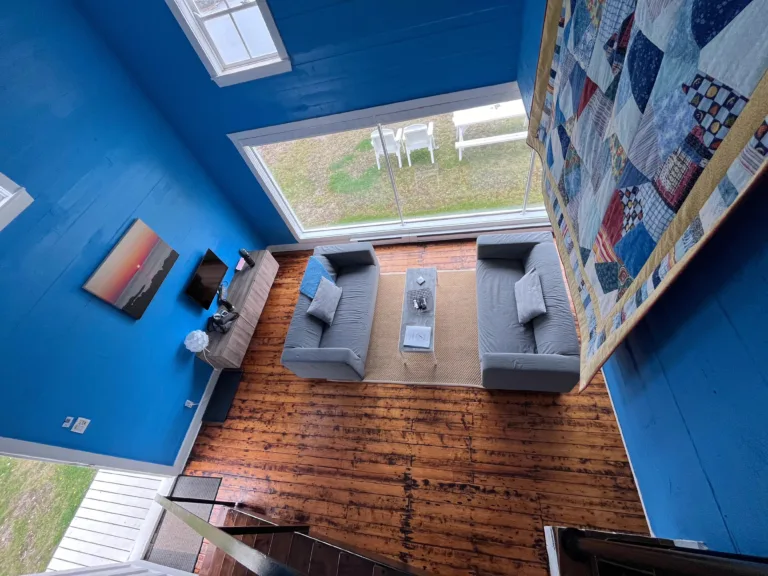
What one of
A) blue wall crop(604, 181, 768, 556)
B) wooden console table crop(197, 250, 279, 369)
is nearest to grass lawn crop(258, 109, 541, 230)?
wooden console table crop(197, 250, 279, 369)

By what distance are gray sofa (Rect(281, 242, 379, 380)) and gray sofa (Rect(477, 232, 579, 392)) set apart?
122cm

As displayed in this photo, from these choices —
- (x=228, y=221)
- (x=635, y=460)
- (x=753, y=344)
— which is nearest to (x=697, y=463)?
(x=753, y=344)

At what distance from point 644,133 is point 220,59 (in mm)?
3528

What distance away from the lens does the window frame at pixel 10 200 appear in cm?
211

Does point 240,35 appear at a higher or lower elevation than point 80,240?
higher

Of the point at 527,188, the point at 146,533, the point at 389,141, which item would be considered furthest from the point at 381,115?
the point at 146,533

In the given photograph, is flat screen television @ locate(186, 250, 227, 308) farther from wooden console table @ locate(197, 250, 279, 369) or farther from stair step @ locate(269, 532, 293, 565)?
stair step @ locate(269, 532, 293, 565)

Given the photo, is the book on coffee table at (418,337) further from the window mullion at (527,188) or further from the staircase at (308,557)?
the window mullion at (527,188)

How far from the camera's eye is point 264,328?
409 cm

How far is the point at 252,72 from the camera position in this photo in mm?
2893

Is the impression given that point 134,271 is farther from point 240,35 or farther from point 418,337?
point 418,337

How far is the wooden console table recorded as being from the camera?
3537 mm

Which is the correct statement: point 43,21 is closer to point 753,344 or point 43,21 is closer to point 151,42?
point 151,42

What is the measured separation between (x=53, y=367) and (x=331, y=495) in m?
2.44
